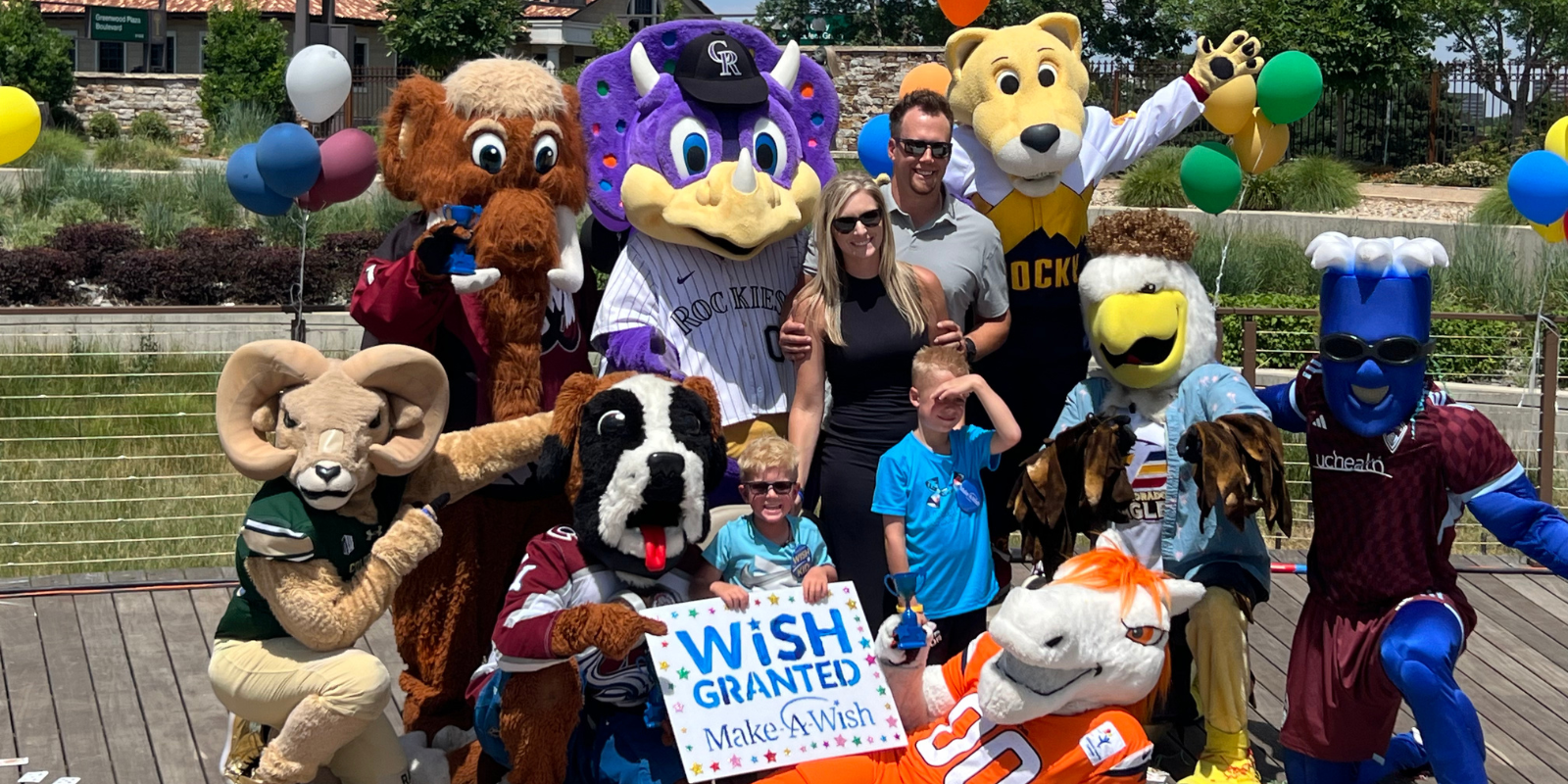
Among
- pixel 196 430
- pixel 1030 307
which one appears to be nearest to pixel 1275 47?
pixel 196 430

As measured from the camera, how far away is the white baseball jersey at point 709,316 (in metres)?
4.79

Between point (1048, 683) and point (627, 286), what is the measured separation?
1718 mm

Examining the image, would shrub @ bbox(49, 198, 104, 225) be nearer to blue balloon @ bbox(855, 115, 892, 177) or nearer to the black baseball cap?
blue balloon @ bbox(855, 115, 892, 177)

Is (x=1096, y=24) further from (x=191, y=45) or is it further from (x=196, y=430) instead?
(x=196, y=430)

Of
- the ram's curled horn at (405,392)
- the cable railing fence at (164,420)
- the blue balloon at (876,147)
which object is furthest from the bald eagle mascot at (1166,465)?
the cable railing fence at (164,420)

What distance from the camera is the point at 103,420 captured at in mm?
9727

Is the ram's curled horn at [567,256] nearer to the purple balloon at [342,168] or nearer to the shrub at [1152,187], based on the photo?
the purple balloon at [342,168]

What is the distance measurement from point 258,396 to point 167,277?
1005 cm

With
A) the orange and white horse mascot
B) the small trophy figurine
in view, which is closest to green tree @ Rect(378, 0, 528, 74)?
the small trophy figurine

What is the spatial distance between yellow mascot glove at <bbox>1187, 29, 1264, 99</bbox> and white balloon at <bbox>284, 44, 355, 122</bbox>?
2906 mm

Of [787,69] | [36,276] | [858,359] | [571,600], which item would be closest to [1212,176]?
[787,69]

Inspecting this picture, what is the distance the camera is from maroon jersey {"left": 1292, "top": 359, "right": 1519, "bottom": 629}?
14.0 ft

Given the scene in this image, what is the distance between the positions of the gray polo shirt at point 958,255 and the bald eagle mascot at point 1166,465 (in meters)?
0.37

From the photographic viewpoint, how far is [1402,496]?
4.30m
